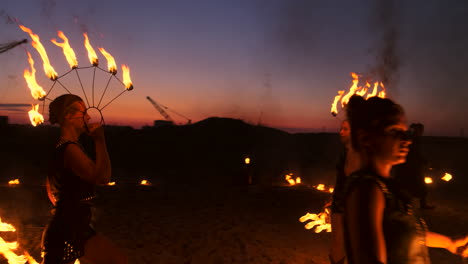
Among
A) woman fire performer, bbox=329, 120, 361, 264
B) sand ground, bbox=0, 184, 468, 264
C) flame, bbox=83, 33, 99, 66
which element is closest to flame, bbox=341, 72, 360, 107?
woman fire performer, bbox=329, 120, 361, 264

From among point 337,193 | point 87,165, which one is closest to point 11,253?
point 87,165

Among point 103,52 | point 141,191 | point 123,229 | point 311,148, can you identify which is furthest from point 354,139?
point 311,148

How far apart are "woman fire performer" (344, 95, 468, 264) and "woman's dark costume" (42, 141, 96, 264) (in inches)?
90.4

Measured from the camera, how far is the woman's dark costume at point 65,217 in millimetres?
2836

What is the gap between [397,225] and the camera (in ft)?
5.62

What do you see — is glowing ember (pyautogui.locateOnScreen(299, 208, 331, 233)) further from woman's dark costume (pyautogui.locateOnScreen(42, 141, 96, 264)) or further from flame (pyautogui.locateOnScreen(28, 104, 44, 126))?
flame (pyautogui.locateOnScreen(28, 104, 44, 126))

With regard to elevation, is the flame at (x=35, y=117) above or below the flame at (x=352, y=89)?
below

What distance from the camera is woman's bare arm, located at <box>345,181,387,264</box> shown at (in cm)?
157

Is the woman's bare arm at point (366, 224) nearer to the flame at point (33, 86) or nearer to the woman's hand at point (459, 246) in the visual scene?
the woman's hand at point (459, 246)

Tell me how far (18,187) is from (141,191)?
438 cm

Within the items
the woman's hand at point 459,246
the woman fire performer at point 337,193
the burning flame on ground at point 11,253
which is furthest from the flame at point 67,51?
the woman's hand at point 459,246

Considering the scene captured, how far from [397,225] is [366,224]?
0.82 feet

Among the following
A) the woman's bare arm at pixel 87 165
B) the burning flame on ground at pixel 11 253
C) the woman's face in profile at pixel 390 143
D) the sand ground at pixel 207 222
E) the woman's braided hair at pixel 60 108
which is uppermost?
the woman's braided hair at pixel 60 108

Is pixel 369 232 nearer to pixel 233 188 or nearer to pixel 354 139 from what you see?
pixel 354 139
